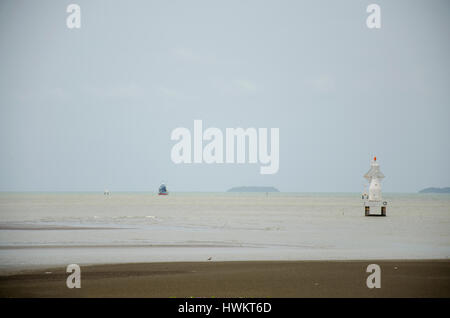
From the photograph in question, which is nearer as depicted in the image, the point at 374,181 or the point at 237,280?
the point at 237,280

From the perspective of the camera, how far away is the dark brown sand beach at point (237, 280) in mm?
13156

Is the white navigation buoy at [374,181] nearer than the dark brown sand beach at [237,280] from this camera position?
No

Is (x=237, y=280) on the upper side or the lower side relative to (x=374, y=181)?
lower

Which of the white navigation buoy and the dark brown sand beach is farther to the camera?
the white navigation buoy

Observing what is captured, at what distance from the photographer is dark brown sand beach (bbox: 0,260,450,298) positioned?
13.2m

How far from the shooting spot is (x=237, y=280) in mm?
15039

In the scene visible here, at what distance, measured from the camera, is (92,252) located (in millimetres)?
22719

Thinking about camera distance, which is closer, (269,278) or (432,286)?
(432,286)

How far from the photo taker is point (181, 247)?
997 inches
